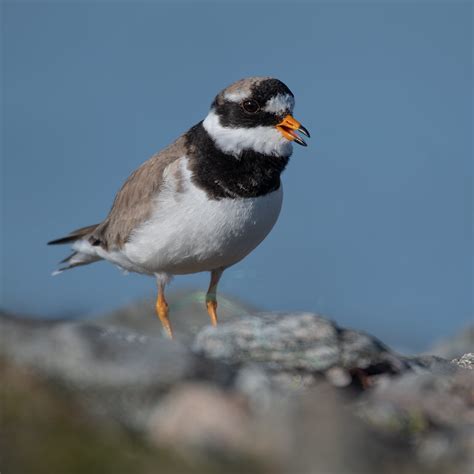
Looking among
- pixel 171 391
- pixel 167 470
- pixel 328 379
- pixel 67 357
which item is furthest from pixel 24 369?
pixel 328 379

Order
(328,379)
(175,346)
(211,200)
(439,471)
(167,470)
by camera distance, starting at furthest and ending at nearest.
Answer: (211,200)
(328,379)
(175,346)
(439,471)
(167,470)

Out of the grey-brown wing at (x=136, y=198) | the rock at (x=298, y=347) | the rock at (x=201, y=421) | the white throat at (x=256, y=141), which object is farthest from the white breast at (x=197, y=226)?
the rock at (x=201, y=421)

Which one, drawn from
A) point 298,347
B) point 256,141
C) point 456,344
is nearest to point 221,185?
point 256,141

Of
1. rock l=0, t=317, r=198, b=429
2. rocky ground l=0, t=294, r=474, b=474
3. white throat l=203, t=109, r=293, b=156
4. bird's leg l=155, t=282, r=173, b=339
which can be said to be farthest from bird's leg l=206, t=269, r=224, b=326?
rock l=0, t=317, r=198, b=429

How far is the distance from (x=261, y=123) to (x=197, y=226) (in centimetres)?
114

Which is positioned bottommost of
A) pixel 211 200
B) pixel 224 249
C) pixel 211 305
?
pixel 211 305

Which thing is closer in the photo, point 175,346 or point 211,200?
point 175,346

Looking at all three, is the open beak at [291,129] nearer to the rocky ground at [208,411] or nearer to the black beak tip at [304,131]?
the black beak tip at [304,131]

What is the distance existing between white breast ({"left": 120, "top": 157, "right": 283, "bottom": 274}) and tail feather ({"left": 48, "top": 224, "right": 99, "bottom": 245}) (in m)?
1.97

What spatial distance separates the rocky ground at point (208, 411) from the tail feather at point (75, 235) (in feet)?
16.7

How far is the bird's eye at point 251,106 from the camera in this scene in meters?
8.09

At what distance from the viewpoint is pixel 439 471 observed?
3980 millimetres

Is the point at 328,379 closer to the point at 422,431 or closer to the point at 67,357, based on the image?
the point at 422,431

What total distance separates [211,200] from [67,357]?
3.57m
